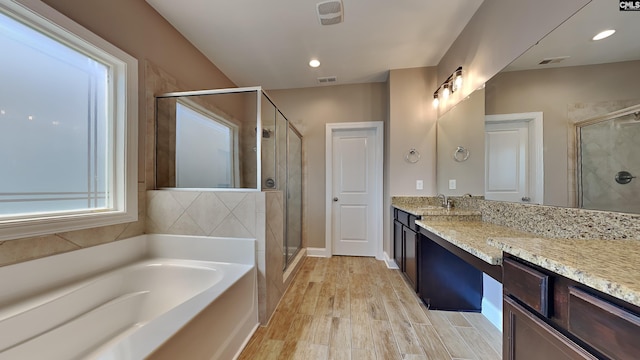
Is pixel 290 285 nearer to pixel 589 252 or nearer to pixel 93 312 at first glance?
pixel 93 312

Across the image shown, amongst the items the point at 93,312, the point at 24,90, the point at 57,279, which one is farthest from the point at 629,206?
the point at 24,90

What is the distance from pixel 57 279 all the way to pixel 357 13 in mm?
2852

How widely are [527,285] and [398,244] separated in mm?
2019

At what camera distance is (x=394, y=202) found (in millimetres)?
2934

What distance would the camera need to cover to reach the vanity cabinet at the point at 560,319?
527 millimetres

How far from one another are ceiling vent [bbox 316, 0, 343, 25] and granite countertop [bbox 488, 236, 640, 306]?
205 cm

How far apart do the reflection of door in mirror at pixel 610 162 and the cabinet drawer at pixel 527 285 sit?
0.62 meters

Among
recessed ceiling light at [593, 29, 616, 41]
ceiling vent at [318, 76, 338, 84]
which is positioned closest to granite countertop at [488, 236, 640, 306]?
recessed ceiling light at [593, 29, 616, 41]

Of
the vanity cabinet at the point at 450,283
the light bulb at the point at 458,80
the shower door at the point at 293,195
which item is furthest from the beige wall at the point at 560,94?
the shower door at the point at 293,195

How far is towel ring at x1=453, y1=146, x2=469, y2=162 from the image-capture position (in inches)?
90.1

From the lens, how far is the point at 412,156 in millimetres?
2910

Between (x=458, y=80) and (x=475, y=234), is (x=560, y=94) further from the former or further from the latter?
(x=458, y=80)

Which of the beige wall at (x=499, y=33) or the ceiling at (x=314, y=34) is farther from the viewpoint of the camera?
the ceiling at (x=314, y=34)

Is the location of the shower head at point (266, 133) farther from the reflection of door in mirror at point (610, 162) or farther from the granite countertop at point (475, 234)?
the reflection of door in mirror at point (610, 162)
